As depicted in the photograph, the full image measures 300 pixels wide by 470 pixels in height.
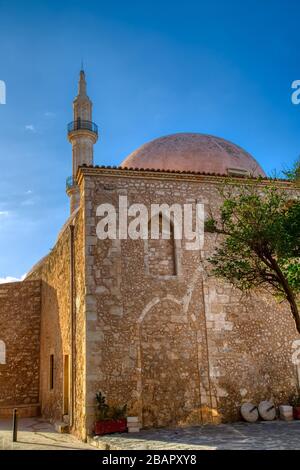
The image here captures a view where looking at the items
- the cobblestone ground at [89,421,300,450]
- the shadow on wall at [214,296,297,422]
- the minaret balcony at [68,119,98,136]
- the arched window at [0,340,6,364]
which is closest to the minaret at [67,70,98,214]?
the minaret balcony at [68,119,98,136]

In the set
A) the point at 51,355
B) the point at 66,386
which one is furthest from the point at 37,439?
the point at 51,355

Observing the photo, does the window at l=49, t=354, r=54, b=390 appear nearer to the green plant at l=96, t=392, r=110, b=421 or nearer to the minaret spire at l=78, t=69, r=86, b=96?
the green plant at l=96, t=392, r=110, b=421

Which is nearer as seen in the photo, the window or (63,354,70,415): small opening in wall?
(63,354,70,415): small opening in wall

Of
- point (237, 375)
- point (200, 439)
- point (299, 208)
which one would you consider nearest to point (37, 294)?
point (237, 375)

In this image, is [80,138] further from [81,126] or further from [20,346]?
[20,346]

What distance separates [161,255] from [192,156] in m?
3.91

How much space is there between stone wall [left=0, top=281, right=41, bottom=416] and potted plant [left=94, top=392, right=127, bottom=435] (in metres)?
5.71

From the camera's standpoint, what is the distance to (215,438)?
8.13 m

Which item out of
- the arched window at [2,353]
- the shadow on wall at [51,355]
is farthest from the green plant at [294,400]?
the arched window at [2,353]

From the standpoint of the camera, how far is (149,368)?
991cm

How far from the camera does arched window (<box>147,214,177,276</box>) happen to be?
10.7 m

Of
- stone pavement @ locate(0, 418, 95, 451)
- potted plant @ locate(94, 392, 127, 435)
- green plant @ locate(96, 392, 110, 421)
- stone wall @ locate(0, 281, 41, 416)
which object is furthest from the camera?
stone wall @ locate(0, 281, 41, 416)

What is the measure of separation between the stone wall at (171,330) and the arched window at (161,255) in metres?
0.05
